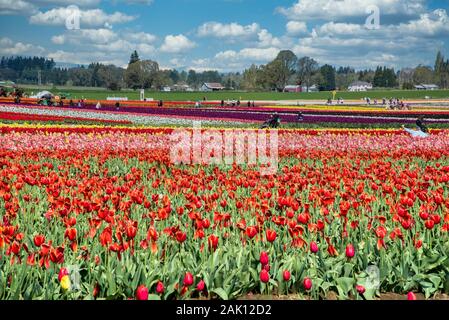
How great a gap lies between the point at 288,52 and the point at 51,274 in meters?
116

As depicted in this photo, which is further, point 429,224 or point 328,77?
point 328,77

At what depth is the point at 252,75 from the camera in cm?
12588

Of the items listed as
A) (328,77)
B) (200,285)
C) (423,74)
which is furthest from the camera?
(328,77)

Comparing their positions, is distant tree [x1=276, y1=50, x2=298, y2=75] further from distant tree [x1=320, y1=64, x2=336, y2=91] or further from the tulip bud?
the tulip bud

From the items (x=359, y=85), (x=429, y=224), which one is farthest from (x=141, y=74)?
(x=429, y=224)

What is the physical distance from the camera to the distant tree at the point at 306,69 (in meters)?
122

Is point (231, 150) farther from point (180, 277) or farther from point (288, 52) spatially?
point (288, 52)

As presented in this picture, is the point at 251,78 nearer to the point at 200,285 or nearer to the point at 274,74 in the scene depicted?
the point at 274,74

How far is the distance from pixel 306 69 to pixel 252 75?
455 inches

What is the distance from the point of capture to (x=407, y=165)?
10.8 m

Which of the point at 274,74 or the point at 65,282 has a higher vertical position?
the point at 274,74

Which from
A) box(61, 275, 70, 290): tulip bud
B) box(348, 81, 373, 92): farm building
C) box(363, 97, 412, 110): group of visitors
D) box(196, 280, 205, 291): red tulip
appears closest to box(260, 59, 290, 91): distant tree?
box(348, 81, 373, 92): farm building

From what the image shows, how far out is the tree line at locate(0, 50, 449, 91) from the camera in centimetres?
11444

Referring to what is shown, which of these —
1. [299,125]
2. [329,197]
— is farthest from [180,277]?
[299,125]
